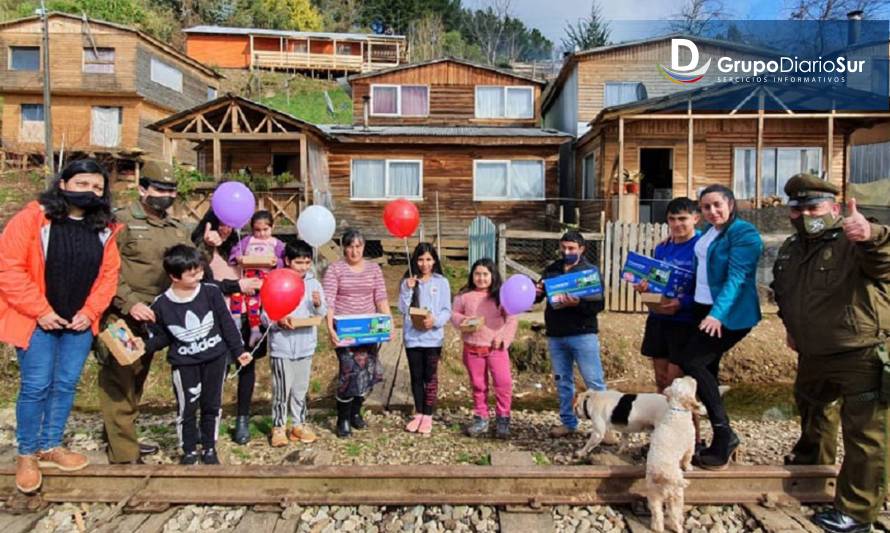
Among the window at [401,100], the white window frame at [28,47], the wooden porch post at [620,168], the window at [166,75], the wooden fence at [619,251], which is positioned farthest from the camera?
the window at [166,75]

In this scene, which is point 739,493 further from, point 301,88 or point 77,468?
Result: point 301,88

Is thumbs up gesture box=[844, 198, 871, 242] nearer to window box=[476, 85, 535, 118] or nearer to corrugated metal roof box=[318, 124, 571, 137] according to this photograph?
corrugated metal roof box=[318, 124, 571, 137]

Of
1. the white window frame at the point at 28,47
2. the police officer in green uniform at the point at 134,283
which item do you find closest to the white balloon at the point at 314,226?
the police officer in green uniform at the point at 134,283

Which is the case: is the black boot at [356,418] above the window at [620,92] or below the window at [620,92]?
below

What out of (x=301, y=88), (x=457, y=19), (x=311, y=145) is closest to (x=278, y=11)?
(x=301, y=88)

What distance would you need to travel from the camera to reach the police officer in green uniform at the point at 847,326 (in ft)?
10.1

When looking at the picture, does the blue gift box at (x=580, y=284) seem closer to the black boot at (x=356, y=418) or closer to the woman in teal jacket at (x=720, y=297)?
the woman in teal jacket at (x=720, y=297)

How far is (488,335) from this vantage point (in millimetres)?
4766

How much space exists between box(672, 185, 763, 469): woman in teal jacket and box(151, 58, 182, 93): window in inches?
1210

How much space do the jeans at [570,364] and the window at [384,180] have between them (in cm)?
1355

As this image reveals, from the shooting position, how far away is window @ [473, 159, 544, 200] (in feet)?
58.3

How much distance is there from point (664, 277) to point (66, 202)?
402 centimetres

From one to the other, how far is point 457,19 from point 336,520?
63.4 meters

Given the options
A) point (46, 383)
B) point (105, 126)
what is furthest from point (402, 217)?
point (105, 126)
